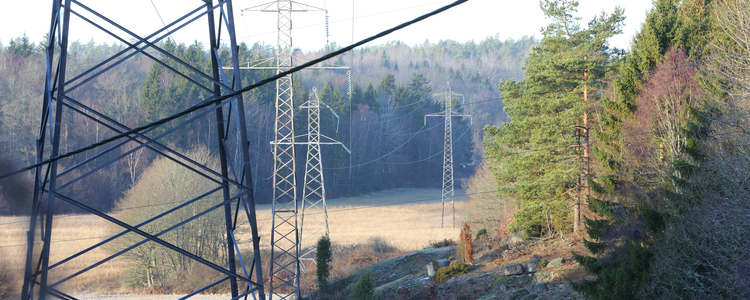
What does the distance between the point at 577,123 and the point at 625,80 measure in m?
3.25

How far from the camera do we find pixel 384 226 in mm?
38219

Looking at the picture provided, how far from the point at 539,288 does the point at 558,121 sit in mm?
8286

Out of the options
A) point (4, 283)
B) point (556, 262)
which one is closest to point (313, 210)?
point (556, 262)

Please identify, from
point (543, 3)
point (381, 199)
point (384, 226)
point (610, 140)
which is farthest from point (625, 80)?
point (381, 199)

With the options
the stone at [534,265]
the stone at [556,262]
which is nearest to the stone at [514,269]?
the stone at [534,265]

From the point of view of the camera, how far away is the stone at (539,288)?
16500 mm

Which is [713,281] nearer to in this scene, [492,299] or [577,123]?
[492,299]

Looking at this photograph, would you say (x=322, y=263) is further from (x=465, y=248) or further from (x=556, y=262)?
(x=556, y=262)

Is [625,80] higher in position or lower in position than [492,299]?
higher

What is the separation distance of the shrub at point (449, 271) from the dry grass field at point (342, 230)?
631cm

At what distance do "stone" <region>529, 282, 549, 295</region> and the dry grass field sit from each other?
36.0ft

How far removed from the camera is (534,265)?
1883 cm

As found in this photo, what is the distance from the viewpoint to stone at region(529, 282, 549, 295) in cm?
1650

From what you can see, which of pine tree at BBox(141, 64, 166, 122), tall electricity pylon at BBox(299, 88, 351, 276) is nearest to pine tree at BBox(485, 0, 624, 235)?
tall electricity pylon at BBox(299, 88, 351, 276)
